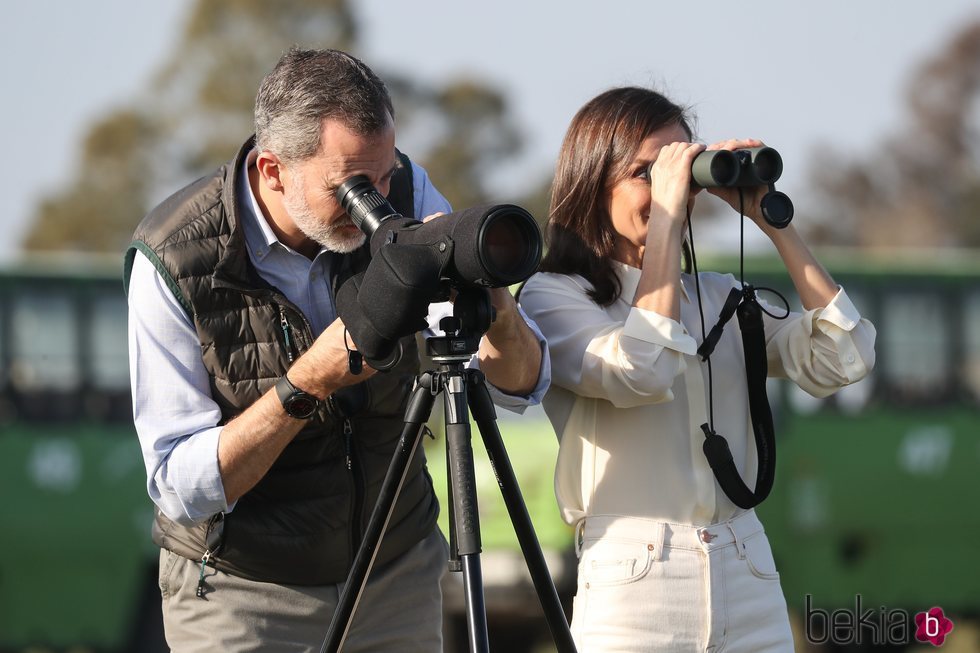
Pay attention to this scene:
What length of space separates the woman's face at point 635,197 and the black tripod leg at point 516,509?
706mm

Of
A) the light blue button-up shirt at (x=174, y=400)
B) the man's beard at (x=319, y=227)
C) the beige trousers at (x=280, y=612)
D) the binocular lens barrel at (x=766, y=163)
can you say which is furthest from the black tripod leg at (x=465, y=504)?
the binocular lens barrel at (x=766, y=163)

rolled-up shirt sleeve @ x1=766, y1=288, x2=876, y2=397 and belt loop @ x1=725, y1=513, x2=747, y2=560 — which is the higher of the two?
rolled-up shirt sleeve @ x1=766, y1=288, x2=876, y2=397

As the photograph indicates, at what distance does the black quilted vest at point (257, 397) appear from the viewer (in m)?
2.88

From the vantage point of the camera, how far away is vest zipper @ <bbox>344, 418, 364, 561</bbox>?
117 inches

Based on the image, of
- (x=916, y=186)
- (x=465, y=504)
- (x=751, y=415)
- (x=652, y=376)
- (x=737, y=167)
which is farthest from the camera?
(x=916, y=186)

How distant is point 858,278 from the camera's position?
430 inches

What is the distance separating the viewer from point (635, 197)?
305 centimetres

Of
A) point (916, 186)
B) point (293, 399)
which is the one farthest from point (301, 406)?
point (916, 186)

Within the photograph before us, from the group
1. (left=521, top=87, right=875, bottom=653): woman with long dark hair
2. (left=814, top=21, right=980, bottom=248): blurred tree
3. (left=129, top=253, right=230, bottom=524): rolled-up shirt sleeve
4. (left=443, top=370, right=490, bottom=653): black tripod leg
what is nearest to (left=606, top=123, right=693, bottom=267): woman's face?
(left=521, top=87, right=875, bottom=653): woman with long dark hair

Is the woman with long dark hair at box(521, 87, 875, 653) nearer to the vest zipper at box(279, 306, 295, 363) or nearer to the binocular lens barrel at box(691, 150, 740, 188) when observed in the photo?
the binocular lens barrel at box(691, 150, 740, 188)

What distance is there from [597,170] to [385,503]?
959mm

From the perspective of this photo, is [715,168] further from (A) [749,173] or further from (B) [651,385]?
(B) [651,385]

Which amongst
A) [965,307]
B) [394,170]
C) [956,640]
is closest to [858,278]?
[965,307]

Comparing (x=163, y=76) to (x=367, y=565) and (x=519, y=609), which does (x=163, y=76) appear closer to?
(x=519, y=609)
